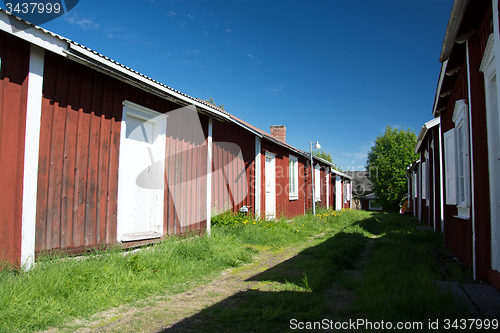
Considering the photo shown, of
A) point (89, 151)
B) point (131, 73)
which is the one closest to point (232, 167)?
point (131, 73)

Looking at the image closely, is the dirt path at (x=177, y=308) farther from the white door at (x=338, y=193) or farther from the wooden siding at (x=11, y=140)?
the white door at (x=338, y=193)

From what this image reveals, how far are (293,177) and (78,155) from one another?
10899 mm

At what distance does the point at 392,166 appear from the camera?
29750 millimetres

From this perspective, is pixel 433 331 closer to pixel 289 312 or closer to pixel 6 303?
pixel 289 312

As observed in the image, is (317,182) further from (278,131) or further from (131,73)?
(131,73)

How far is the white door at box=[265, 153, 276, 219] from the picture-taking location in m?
11.3

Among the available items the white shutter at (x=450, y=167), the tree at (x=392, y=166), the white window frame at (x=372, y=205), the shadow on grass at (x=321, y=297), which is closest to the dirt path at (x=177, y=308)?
the shadow on grass at (x=321, y=297)

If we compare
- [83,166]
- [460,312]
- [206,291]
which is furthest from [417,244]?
[83,166]

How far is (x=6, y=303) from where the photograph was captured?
9.12ft

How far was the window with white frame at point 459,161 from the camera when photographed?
421cm

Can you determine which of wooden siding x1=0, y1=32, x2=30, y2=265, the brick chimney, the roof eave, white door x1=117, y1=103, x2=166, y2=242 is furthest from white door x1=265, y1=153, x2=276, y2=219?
wooden siding x1=0, y1=32, x2=30, y2=265

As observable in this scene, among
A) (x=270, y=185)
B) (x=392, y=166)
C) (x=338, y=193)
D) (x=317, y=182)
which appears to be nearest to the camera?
(x=270, y=185)

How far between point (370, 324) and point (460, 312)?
757mm

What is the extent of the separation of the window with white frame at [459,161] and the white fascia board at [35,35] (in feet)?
17.5
